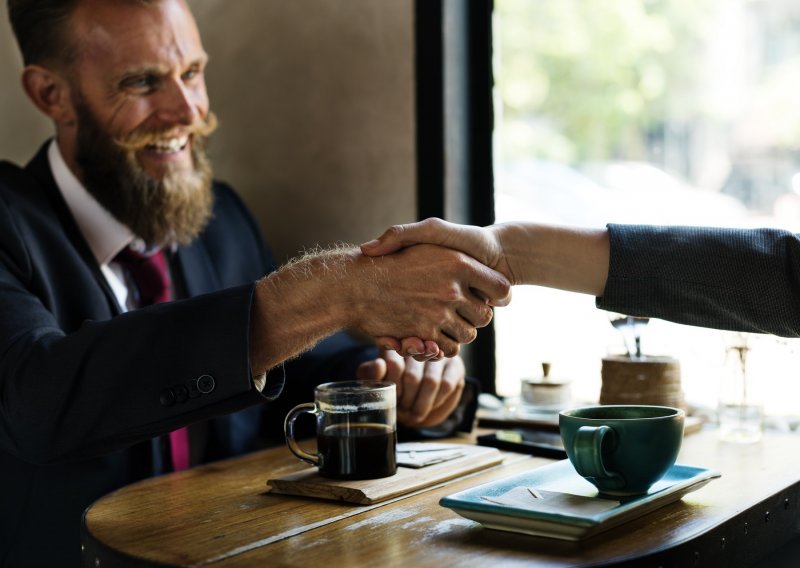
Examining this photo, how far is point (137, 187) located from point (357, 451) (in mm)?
898

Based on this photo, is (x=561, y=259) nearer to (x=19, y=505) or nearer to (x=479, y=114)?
(x=479, y=114)

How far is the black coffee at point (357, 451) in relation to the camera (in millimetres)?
1312

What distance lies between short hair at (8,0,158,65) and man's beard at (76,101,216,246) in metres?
0.11

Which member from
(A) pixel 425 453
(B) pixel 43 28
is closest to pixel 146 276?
(B) pixel 43 28

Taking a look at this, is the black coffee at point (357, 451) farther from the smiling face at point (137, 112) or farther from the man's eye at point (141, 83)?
the man's eye at point (141, 83)

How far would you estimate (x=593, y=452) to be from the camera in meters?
1.11

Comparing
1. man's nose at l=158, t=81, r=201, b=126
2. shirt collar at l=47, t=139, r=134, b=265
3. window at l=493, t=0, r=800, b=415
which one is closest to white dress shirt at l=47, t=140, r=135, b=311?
shirt collar at l=47, t=139, r=134, b=265

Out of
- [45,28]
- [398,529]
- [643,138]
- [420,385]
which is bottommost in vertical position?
[398,529]

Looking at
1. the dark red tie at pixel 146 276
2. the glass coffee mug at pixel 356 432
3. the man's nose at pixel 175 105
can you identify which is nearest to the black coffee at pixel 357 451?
the glass coffee mug at pixel 356 432

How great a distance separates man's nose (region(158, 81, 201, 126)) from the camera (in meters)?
1.95

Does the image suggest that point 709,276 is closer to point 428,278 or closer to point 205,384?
point 428,278

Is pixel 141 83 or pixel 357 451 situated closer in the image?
pixel 357 451

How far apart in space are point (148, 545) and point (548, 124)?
132 centimetres

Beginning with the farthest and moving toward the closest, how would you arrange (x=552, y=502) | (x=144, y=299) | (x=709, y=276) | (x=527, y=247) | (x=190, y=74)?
(x=190, y=74) < (x=144, y=299) < (x=527, y=247) < (x=709, y=276) < (x=552, y=502)
